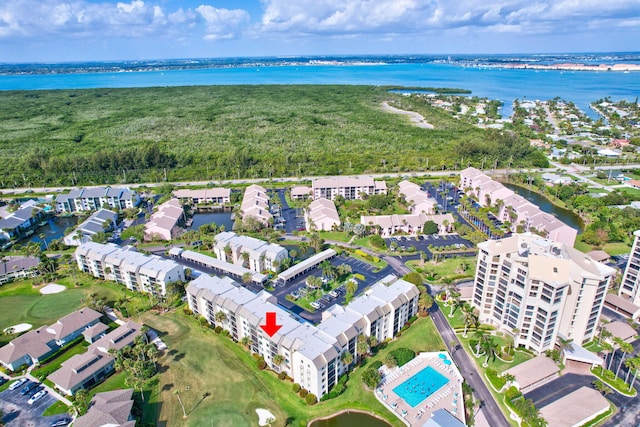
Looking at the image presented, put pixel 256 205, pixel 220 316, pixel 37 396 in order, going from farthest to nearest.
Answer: pixel 256 205, pixel 220 316, pixel 37 396

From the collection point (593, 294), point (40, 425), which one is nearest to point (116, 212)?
point (40, 425)

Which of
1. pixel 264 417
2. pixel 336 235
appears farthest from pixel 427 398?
pixel 336 235

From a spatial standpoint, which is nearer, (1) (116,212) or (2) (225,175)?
(1) (116,212)

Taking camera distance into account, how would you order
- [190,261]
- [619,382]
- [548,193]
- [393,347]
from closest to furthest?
A: [619,382], [393,347], [190,261], [548,193]

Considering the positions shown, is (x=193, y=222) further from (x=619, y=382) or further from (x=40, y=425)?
(x=619, y=382)

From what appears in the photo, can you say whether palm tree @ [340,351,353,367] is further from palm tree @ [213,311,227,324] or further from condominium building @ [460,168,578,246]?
condominium building @ [460,168,578,246]

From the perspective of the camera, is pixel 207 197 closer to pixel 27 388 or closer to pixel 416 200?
pixel 416 200

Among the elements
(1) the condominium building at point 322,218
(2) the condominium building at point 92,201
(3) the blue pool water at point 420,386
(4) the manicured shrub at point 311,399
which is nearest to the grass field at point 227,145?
(2) the condominium building at point 92,201
